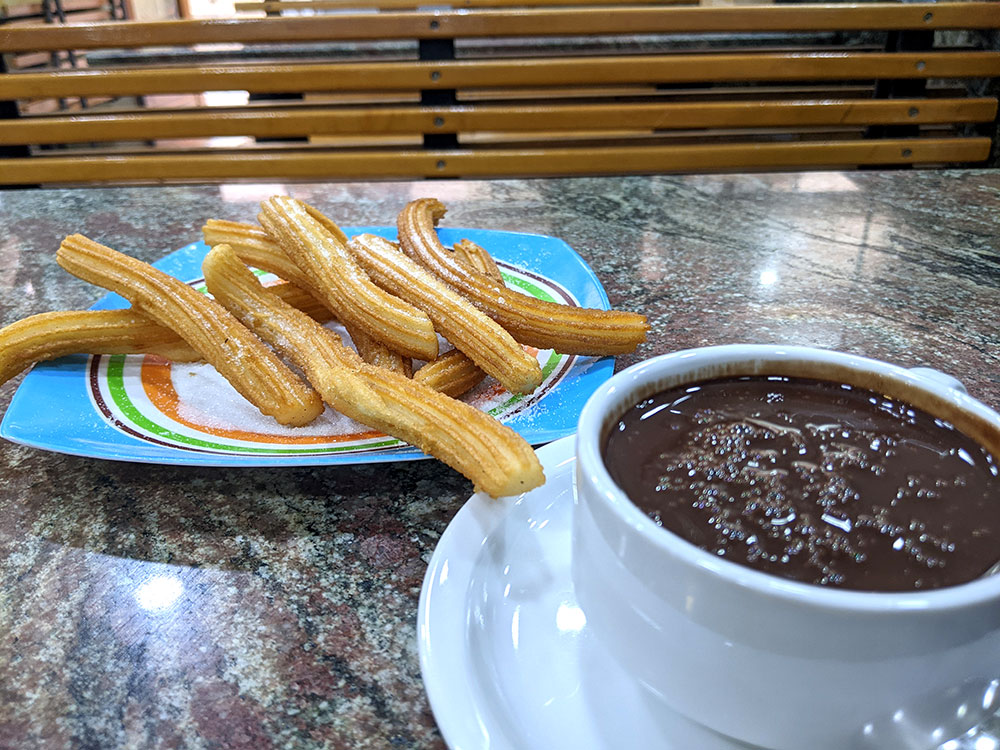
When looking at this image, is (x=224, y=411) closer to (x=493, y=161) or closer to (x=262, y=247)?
(x=262, y=247)

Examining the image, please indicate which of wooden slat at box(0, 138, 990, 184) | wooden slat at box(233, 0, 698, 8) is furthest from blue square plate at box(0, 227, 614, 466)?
wooden slat at box(233, 0, 698, 8)

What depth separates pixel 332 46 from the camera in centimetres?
196

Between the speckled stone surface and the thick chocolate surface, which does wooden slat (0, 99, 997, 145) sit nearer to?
the speckled stone surface

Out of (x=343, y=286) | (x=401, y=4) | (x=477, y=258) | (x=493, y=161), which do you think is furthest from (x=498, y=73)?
(x=343, y=286)

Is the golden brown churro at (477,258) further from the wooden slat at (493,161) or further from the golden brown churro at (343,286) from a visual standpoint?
the wooden slat at (493,161)

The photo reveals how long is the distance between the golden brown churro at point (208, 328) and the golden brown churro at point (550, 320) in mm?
150

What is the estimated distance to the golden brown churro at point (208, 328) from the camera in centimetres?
49

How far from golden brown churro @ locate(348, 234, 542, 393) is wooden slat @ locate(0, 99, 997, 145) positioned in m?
1.02

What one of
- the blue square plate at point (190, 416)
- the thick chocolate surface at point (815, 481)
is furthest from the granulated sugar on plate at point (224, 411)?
the thick chocolate surface at point (815, 481)

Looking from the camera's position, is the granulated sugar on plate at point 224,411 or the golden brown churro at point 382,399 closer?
the golden brown churro at point 382,399

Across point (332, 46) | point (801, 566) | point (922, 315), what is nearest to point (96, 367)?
point (801, 566)

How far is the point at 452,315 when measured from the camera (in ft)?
1.86

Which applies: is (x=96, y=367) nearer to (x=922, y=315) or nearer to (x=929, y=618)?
(x=929, y=618)

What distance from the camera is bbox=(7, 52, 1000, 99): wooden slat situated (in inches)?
61.1
